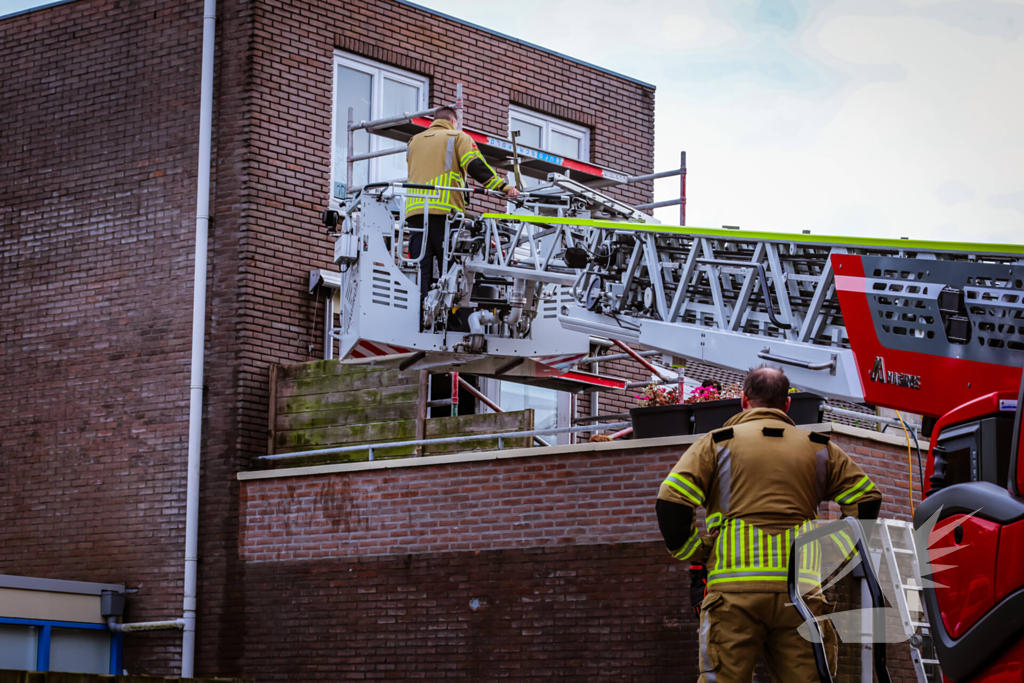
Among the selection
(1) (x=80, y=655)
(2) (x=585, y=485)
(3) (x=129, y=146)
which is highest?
(3) (x=129, y=146)

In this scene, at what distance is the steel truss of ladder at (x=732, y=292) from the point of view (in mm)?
6398

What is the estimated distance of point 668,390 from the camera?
1177 cm

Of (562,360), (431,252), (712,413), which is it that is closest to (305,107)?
(431,252)

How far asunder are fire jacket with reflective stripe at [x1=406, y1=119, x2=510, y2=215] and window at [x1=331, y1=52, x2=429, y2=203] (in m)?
3.28

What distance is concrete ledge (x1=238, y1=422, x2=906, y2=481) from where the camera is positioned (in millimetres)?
9734

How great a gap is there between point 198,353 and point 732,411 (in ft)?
20.1

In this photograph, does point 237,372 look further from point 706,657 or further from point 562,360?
point 706,657

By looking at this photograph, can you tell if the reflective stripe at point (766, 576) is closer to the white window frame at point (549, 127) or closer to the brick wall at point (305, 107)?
the brick wall at point (305, 107)

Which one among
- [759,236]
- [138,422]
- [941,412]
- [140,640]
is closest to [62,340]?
[138,422]

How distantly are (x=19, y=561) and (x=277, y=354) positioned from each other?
3701 mm

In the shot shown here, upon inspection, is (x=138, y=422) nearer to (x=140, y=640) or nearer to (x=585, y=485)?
A: (x=140, y=640)

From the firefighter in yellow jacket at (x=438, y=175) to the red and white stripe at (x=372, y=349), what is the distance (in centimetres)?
51

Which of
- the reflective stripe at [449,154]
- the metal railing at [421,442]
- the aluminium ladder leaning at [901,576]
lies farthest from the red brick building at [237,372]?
the reflective stripe at [449,154]

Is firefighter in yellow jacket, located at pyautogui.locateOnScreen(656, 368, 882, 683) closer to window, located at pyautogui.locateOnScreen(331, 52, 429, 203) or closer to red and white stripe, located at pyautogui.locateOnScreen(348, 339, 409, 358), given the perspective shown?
red and white stripe, located at pyautogui.locateOnScreen(348, 339, 409, 358)
